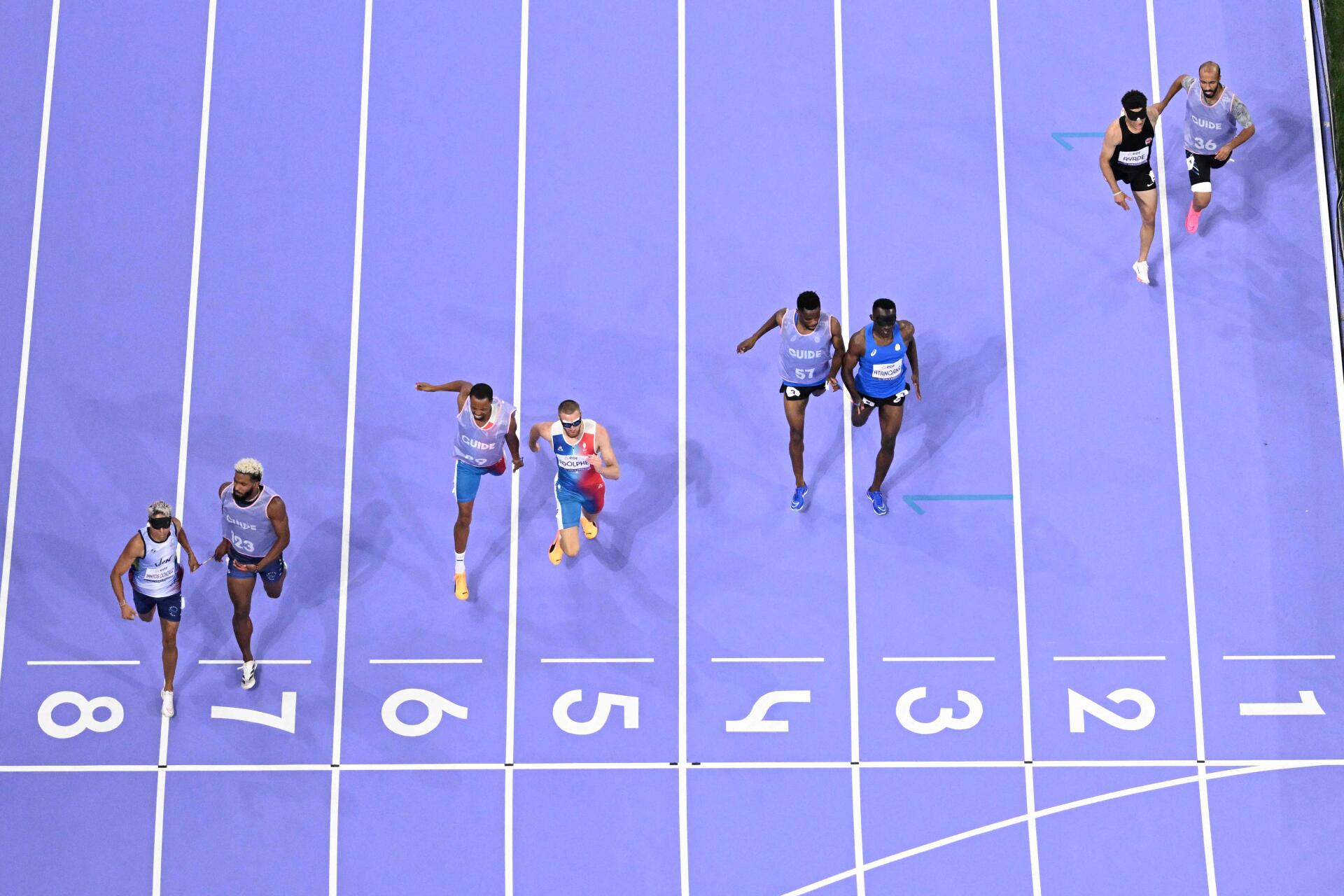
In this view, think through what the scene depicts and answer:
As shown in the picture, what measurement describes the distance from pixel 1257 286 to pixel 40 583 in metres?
9.55

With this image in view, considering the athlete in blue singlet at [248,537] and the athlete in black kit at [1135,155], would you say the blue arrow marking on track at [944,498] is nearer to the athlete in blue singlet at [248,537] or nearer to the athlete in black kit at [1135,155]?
the athlete in black kit at [1135,155]

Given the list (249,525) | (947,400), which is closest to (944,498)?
(947,400)

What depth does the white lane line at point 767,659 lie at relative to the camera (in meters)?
9.48

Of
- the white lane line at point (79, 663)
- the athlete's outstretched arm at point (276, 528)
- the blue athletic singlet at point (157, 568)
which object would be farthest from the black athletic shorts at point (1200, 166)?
the white lane line at point (79, 663)

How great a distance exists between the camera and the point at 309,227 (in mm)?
10414

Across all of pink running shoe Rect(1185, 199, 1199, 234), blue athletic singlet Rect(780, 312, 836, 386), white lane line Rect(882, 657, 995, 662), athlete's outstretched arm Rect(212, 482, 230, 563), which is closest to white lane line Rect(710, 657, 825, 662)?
white lane line Rect(882, 657, 995, 662)

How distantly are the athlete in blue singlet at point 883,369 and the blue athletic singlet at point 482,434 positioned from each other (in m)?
2.37

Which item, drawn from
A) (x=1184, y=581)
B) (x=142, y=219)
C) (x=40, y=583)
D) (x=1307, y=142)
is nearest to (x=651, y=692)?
(x=1184, y=581)

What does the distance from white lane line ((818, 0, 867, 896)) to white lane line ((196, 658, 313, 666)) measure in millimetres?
3998

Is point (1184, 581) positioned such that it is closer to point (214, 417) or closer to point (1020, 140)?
point (1020, 140)

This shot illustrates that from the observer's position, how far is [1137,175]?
9602mm

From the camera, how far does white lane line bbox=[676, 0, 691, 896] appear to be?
9227 millimetres

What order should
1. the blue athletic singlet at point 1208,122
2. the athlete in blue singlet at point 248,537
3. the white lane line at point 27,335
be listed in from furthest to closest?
1. the white lane line at point 27,335
2. the blue athletic singlet at point 1208,122
3. the athlete in blue singlet at point 248,537

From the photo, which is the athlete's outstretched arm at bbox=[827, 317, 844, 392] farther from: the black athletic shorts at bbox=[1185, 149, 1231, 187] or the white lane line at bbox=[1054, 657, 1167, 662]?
the black athletic shorts at bbox=[1185, 149, 1231, 187]
